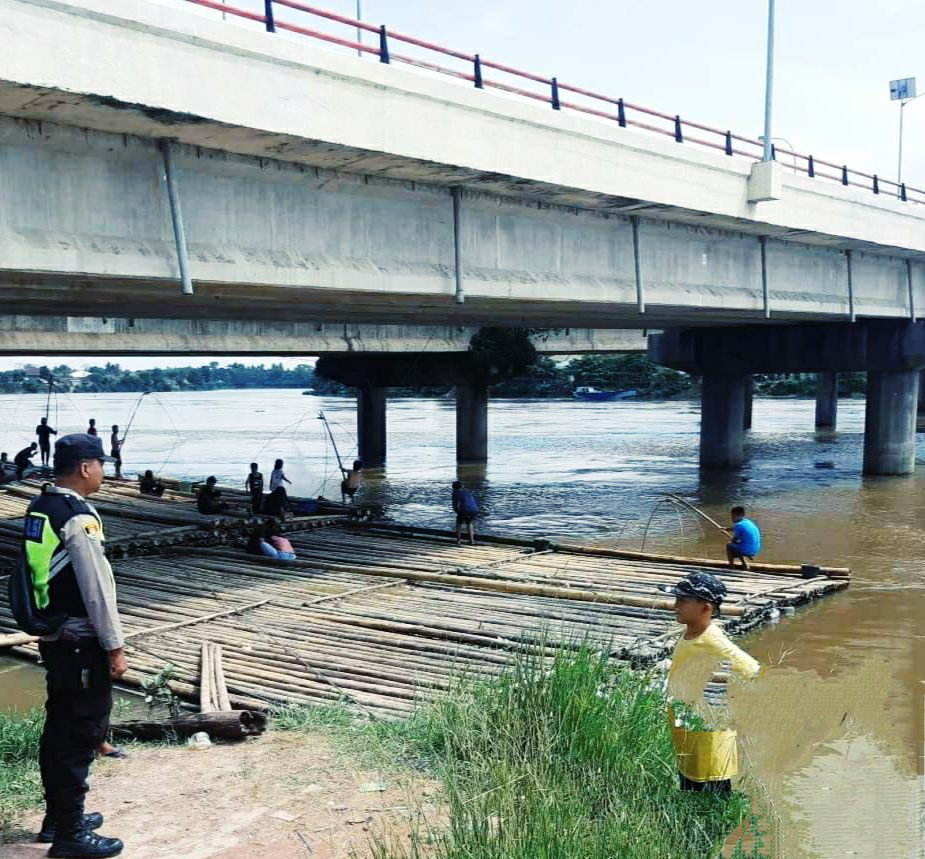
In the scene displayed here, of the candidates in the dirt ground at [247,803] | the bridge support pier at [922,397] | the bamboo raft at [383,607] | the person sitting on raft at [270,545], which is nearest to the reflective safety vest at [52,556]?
the dirt ground at [247,803]

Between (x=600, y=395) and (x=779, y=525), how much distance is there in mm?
69164

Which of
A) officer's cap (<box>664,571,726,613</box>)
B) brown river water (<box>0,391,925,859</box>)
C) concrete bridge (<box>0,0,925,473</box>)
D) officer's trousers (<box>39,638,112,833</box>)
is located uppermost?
concrete bridge (<box>0,0,925,473</box>)

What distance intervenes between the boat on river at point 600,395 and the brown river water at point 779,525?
23.6 meters

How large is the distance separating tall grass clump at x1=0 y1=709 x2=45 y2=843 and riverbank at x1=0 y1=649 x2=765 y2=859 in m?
0.03

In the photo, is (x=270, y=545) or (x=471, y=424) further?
(x=471, y=424)

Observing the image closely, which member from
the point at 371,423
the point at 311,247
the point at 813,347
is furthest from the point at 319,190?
the point at 371,423

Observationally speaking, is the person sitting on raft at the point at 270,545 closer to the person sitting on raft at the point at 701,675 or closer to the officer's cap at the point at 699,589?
the person sitting on raft at the point at 701,675

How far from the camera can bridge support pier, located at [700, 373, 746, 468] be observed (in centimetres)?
3366

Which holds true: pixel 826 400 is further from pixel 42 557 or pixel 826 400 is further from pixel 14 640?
pixel 42 557

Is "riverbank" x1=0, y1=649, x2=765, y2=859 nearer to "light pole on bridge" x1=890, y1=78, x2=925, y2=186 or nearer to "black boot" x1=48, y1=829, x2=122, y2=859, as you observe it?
"black boot" x1=48, y1=829, x2=122, y2=859

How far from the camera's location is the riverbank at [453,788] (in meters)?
4.60

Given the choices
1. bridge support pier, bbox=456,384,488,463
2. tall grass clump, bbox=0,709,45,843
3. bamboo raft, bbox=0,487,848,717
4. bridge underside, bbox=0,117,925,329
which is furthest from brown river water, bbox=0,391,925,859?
bridge underside, bbox=0,117,925,329

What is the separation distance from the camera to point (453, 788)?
488 cm

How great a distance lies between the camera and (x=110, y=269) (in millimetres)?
10992
